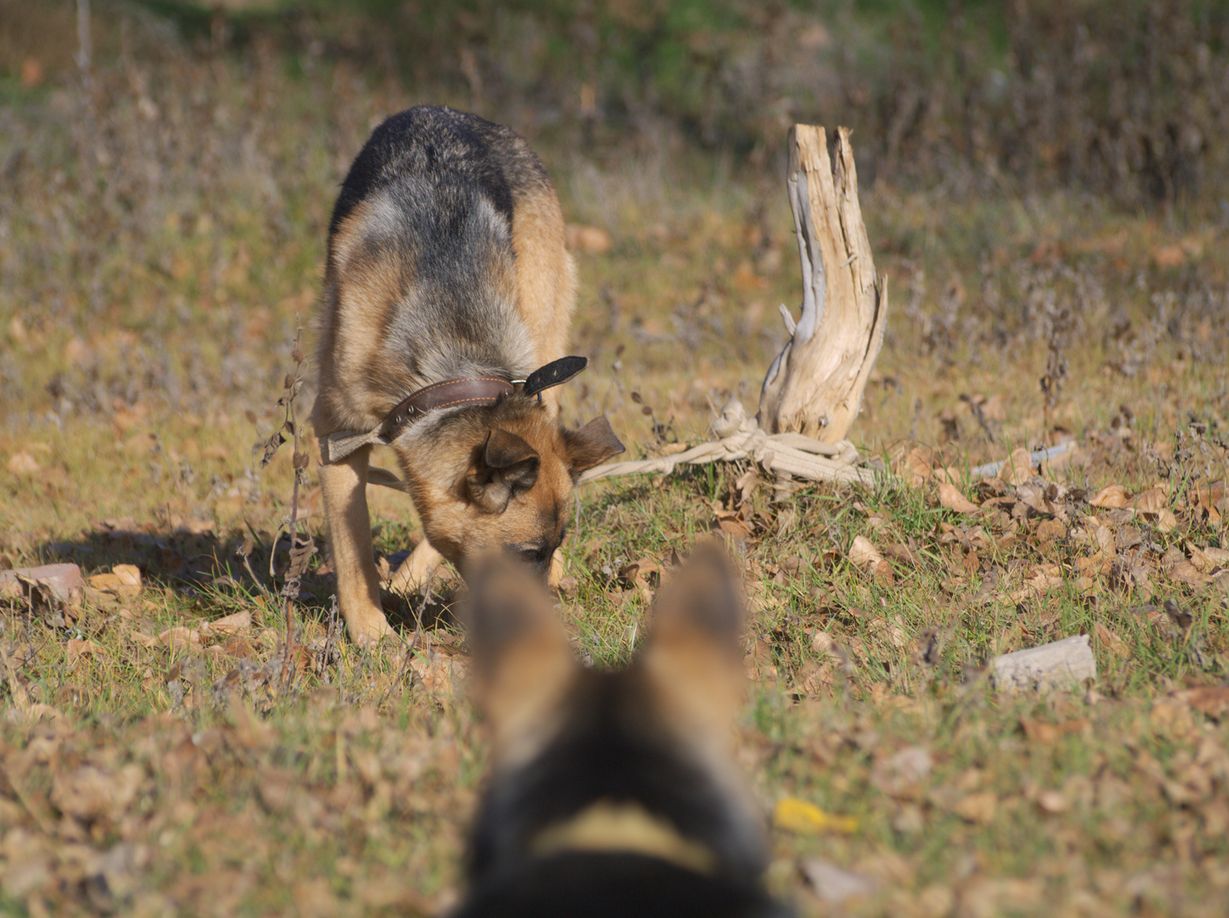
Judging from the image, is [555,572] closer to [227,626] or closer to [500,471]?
[500,471]

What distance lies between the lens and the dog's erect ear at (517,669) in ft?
7.01

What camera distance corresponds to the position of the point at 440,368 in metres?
5.12

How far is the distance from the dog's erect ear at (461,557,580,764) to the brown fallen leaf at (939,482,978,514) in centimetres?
327

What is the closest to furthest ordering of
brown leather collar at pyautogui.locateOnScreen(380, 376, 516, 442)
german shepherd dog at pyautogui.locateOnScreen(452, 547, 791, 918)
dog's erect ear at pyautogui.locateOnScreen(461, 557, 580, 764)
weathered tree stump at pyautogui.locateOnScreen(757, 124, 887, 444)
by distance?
german shepherd dog at pyautogui.locateOnScreen(452, 547, 791, 918) → dog's erect ear at pyautogui.locateOnScreen(461, 557, 580, 764) → brown leather collar at pyautogui.locateOnScreen(380, 376, 516, 442) → weathered tree stump at pyautogui.locateOnScreen(757, 124, 887, 444)

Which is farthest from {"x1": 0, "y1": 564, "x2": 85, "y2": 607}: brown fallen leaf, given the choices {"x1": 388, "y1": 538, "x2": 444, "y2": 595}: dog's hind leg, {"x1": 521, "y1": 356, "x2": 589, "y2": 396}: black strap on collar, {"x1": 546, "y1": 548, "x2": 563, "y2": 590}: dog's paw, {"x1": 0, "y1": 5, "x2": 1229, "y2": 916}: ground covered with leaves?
{"x1": 521, "y1": 356, "x2": 589, "y2": 396}: black strap on collar

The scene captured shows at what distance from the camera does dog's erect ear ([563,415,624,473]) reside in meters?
5.02

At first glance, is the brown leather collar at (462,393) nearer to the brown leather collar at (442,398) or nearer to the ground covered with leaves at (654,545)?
the brown leather collar at (442,398)

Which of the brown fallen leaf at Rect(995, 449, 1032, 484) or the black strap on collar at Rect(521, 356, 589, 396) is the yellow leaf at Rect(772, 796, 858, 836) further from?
the brown fallen leaf at Rect(995, 449, 1032, 484)

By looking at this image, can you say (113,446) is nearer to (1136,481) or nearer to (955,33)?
(1136,481)

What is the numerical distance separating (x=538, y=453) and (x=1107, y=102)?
31.7ft

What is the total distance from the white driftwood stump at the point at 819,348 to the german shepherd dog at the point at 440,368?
0.57m

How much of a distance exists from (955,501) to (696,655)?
3.25m

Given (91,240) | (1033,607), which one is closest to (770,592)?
(1033,607)

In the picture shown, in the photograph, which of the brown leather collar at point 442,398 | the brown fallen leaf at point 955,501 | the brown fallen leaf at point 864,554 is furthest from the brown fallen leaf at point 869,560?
the brown leather collar at point 442,398
